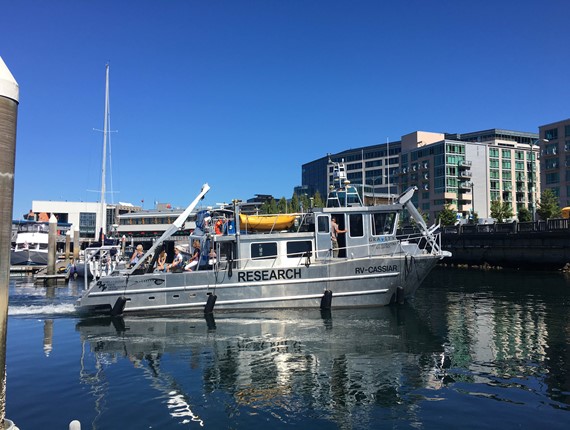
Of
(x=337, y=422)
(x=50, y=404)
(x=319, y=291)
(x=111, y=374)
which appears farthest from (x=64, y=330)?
(x=337, y=422)

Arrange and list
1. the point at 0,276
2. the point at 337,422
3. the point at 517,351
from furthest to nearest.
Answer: the point at 517,351 < the point at 337,422 < the point at 0,276

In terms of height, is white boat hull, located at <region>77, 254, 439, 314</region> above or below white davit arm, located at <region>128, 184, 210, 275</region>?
below

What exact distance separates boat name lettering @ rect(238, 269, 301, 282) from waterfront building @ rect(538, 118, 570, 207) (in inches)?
3070

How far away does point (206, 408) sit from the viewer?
31.2ft

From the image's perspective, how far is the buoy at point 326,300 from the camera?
2003 centimetres

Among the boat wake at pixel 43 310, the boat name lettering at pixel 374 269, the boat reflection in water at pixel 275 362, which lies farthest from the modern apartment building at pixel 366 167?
the boat reflection in water at pixel 275 362

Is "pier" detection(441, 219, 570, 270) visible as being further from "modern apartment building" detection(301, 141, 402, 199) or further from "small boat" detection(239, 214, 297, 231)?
"modern apartment building" detection(301, 141, 402, 199)

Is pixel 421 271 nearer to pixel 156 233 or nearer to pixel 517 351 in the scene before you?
pixel 517 351

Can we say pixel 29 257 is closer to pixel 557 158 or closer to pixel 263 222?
pixel 263 222

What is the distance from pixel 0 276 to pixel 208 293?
1539 cm

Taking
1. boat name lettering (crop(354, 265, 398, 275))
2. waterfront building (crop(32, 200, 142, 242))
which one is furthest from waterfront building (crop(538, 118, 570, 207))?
waterfront building (crop(32, 200, 142, 242))

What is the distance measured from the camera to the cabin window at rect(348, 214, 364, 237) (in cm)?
2158

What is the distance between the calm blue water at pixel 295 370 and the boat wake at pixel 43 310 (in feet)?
1.71

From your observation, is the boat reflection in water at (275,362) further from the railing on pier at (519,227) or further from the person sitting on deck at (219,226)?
the railing on pier at (519,227)
